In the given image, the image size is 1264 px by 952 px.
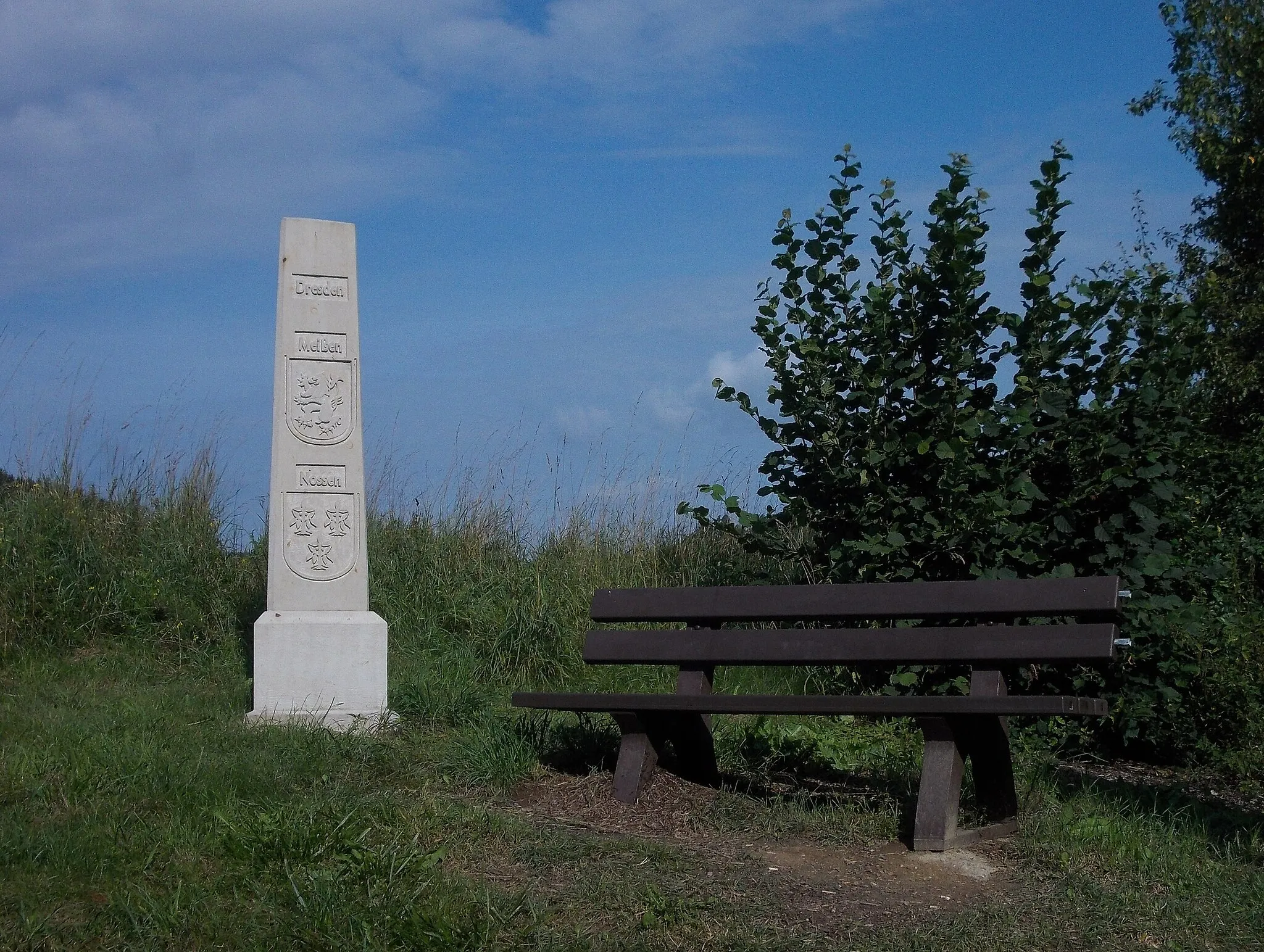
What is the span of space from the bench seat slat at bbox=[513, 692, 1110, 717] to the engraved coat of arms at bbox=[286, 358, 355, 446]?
2.21 meters

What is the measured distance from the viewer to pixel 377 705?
6.29 m

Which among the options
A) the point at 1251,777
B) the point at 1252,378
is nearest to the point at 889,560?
the point at 1251,777

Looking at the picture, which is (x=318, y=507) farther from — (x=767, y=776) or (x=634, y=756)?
(x=767, y=776)

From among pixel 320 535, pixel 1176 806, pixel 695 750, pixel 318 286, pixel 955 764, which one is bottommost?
pixel 1176 806

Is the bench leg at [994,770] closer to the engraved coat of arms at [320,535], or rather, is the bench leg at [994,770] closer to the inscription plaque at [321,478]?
the engraved coat of arms at [320,535]

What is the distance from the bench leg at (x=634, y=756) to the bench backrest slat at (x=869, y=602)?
468 millimetres

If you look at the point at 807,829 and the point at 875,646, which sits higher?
the point at 875,646

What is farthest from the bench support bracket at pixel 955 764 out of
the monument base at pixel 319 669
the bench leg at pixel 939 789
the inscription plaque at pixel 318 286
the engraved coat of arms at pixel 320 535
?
the inscription plaque at pixel 318 286

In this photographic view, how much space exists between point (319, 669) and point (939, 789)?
3.41m

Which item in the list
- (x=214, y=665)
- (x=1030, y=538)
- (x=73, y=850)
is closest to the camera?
(x=73, y=850)

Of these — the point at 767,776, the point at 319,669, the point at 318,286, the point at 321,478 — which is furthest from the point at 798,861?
the point at 318,286

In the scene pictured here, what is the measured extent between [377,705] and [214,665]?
5.91 ft

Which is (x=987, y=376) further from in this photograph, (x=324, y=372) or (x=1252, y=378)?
(x=1252, y=378)

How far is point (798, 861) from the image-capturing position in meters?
4.15
